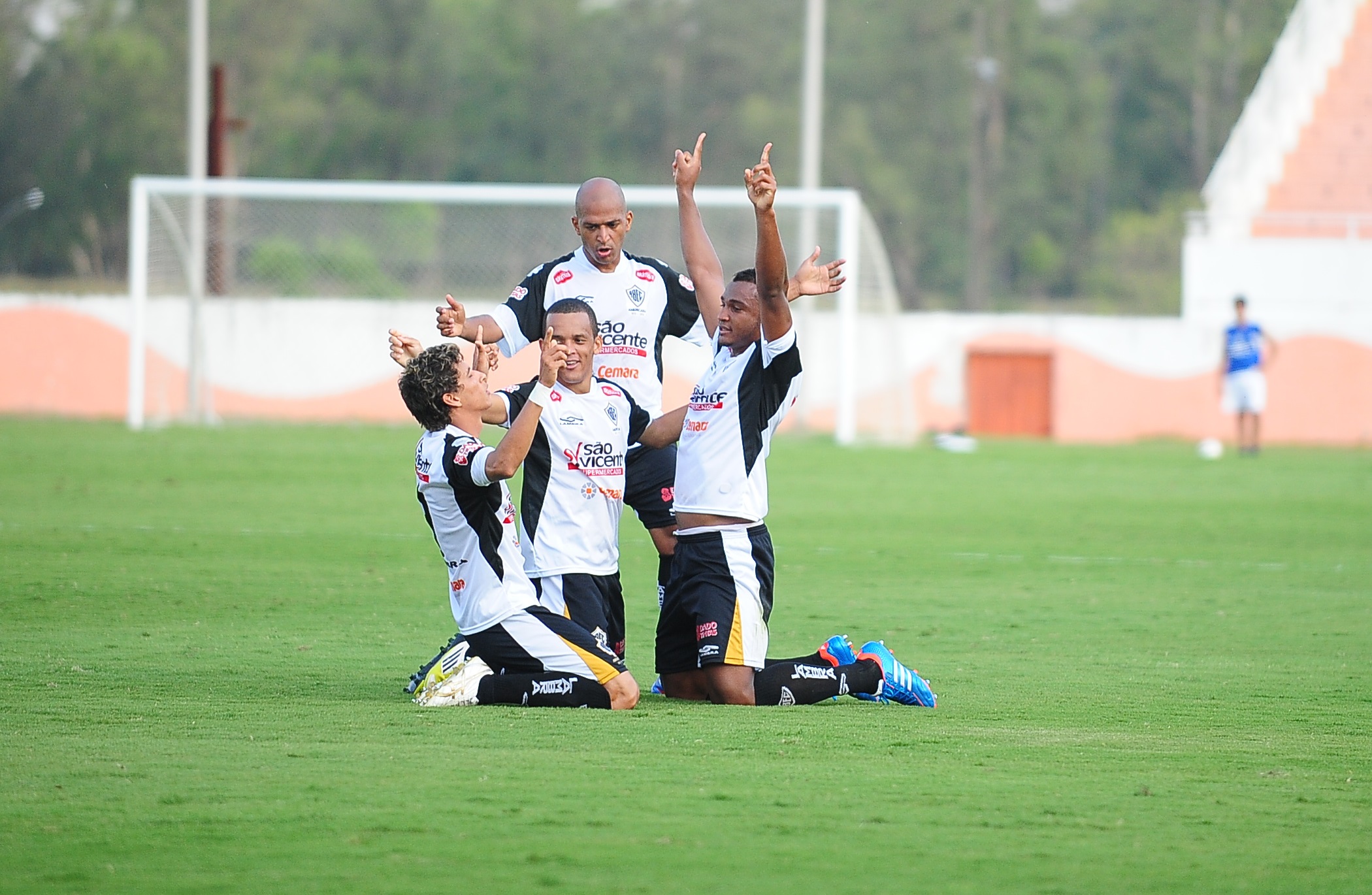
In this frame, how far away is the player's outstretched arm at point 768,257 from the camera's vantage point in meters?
6.01

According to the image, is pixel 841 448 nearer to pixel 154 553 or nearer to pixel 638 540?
pixel 638 540

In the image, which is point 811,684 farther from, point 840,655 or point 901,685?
point 901,685

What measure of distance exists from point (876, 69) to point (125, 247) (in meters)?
30.0

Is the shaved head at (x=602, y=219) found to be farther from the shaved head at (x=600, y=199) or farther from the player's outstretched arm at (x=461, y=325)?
the player's outstretched arm at (x=461, y=325)

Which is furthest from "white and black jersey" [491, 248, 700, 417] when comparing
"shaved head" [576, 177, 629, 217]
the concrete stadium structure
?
the concrete stadium structure

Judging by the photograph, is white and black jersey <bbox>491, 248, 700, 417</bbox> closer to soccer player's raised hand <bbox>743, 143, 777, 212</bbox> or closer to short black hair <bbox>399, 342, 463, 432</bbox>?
short black hair <bbox>399, 342, 463, 432</bbox>

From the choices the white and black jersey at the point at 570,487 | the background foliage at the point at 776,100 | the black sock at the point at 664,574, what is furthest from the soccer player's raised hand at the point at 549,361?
the background foliage at the point at 776,100

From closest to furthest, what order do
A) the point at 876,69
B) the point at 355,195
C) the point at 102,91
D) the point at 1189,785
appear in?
the point at 1189,785 → the point at 355,195 → the point at 102,91 → the point at 876,69

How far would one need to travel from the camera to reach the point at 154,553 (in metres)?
10.7

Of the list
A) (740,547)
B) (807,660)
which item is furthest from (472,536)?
(807,660)

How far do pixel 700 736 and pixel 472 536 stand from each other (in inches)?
49.5

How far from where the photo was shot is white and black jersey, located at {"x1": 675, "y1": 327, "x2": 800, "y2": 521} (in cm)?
648

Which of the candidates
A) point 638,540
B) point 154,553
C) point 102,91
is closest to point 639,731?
point 154,553

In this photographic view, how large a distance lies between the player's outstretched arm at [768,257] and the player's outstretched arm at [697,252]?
3.61ft
